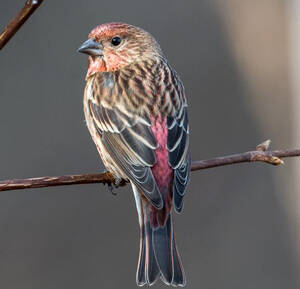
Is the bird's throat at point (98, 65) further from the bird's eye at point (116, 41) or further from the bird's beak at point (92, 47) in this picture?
the bird's eye at point (116, 41)

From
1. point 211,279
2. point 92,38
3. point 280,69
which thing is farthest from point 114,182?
point 280,69

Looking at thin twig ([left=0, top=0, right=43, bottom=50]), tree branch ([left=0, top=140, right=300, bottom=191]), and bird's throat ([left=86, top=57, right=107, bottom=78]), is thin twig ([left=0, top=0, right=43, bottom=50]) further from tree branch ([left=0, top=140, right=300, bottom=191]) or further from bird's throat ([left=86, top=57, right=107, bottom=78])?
bird's throat ([left=86, top=57, right=107, bottom=78])

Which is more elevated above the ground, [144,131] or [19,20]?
[19,20]

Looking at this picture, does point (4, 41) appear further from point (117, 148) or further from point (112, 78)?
point (112, 78)

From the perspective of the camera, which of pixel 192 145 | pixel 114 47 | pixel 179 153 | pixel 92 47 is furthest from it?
pixel 192 145

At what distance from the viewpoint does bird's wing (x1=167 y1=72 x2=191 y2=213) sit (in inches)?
210

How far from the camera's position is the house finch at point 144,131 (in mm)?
5371

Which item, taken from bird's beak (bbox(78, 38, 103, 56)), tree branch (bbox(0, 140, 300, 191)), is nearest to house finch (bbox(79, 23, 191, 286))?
bird's beak (bbox(78, 38, 103, 56))

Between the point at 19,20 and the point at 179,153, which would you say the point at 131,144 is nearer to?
the point at 179,153

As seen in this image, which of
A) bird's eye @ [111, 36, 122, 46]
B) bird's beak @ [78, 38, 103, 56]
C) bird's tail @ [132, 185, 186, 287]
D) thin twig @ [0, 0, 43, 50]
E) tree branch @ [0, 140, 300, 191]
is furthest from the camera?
bird's eye @ [111, 36, 122, 46]

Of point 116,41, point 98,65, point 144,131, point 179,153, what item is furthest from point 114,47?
point 179,153

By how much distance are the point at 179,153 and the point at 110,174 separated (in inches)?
22.3

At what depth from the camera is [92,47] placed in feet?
20.9

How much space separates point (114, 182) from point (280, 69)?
15.5 ft
